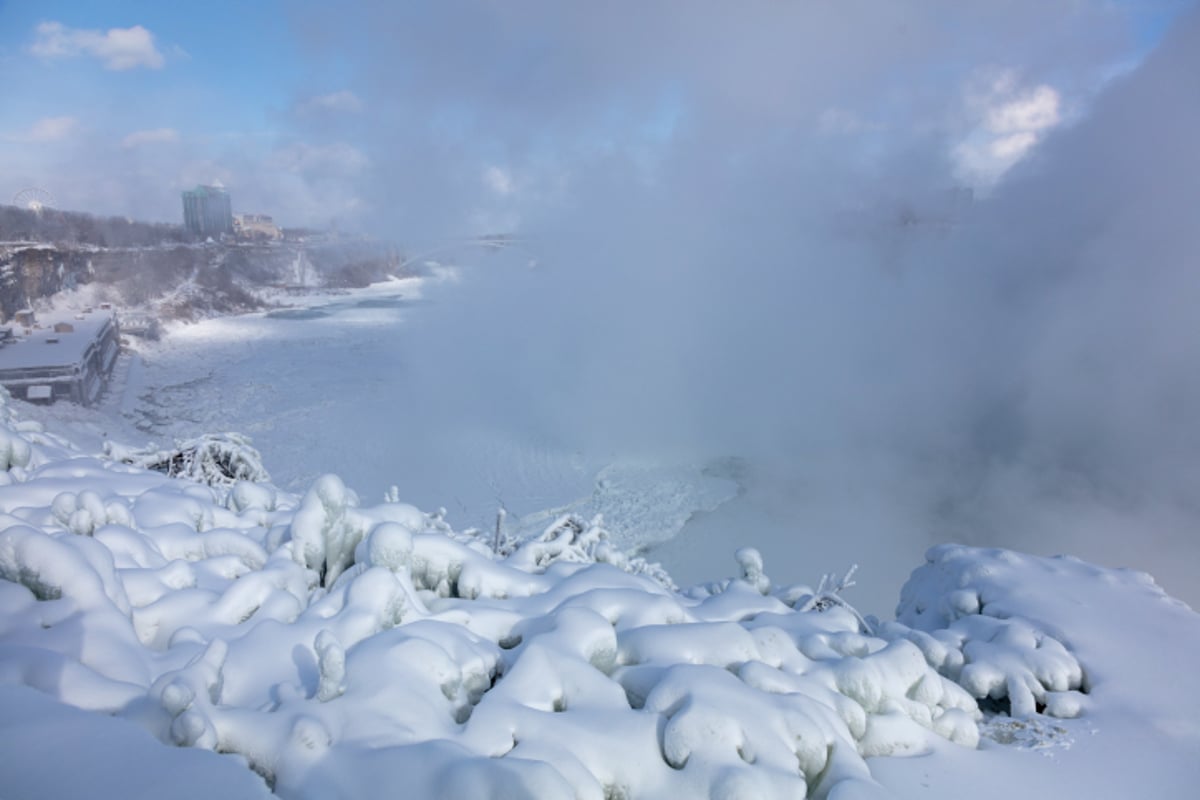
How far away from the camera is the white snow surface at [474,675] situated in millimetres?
1748

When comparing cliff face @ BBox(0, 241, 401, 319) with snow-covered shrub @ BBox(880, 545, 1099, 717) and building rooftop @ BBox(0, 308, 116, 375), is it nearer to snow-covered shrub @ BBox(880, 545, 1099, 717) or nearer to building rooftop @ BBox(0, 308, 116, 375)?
building rooftop @ BBox(0, 308, 116, 375)

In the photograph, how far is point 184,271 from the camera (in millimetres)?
31453

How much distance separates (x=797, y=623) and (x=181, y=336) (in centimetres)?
3063

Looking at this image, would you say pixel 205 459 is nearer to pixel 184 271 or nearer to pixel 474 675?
pixel 474 675

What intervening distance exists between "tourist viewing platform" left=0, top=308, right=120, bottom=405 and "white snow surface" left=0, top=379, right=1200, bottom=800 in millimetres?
15171

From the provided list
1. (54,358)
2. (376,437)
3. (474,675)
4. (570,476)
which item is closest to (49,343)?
(54,358)

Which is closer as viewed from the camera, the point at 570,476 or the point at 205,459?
the point at 205,459

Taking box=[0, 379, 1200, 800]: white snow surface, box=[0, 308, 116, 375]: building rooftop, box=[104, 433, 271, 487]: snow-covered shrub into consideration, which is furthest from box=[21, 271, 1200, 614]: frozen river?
box=[0, 379, 1200, 800]: white snow surface

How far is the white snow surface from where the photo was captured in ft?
5.74

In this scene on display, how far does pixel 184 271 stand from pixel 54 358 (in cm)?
1759

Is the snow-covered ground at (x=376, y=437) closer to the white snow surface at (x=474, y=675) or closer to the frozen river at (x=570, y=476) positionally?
the frozen river at (x=570, y=476)

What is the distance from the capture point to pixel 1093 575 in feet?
15.8

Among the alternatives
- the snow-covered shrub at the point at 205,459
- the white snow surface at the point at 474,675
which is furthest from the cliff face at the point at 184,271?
the white snow surface at the point at 474,675

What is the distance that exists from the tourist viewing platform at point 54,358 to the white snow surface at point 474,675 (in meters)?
15.2
